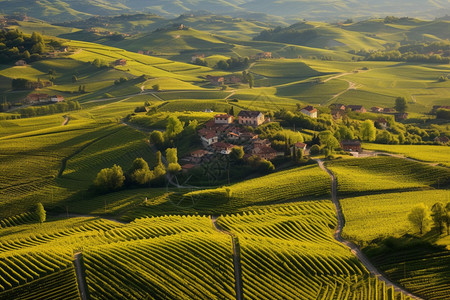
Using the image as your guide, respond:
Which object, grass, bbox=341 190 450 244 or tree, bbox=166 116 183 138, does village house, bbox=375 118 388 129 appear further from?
tree, bbox=166 116 183 138

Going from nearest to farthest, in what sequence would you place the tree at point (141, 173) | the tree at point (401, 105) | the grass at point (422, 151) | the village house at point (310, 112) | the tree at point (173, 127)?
the grass at point (422, 151) < the tree at point (141, 173) < the tree at point (173, 127) < the village house at point (310, 112) < the tree at point (401, 105)

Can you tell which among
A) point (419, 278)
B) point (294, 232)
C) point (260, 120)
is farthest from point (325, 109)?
point (419, 278)

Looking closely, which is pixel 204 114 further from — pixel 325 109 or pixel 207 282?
pixel 207 282

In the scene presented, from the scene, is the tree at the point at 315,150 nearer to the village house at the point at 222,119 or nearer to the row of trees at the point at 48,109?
the village house at the point at 222,119

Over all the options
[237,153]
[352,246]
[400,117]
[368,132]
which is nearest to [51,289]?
[352,246]

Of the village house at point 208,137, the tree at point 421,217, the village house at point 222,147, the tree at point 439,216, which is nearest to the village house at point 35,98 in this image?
the village house at point 208,137
